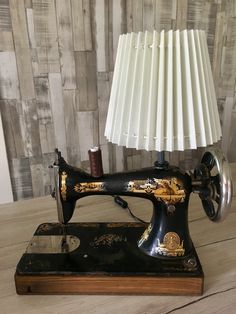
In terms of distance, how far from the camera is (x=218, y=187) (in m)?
0.63

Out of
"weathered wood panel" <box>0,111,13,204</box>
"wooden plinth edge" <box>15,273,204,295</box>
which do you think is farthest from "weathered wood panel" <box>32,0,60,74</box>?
"wooden plinth edge" <box>15,273,204,295</box>

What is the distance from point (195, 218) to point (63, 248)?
412mm

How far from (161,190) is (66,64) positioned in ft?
1.77

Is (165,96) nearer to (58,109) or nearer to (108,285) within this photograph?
(108,285)

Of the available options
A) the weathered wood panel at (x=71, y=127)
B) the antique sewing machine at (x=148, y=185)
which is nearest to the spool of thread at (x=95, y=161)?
the antique sewing machine at (x=148, y=185)

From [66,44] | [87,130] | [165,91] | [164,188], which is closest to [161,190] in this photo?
[164,188]

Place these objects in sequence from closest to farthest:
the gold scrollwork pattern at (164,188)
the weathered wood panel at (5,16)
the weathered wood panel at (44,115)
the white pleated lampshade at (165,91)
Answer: the white pleated lampshade at (165,91), the gold scrollwork pattern at (164,188), the weathered wood panel at (5,16), the weathered wood panel at (44,115)

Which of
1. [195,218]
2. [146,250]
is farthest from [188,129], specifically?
[195,218]

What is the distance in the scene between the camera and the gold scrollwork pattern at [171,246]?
2.21ft

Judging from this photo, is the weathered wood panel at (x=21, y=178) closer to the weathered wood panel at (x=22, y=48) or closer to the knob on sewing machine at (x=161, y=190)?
the weathered wood panel at (x=22, y=48)

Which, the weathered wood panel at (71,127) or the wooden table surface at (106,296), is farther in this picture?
the weathered wood panel at (71,127)

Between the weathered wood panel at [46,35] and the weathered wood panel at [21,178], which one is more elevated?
the weathered wood panel at [46,35]

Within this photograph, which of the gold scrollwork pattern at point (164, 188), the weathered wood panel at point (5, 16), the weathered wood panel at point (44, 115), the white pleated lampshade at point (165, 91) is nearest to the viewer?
the white pleated lampshade at point (165, 91)

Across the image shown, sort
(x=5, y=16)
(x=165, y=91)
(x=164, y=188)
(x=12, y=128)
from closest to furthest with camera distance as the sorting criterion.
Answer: (x=165, y=91) → (x=164, y=188) → (x=5, y=16) → (x=12, y=128)
